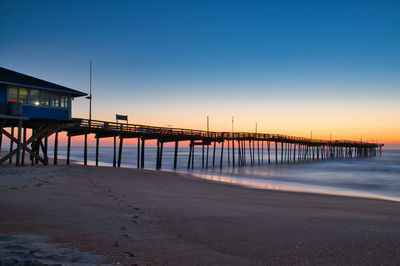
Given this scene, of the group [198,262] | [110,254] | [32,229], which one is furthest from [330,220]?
[32,229]

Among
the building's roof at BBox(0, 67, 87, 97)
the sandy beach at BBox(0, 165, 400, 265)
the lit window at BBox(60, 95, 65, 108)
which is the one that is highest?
the building's roof at BBox(0, 67, 87, 97)

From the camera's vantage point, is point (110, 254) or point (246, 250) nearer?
point (110, 254)

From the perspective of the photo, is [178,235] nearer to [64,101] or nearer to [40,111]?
[40,111]

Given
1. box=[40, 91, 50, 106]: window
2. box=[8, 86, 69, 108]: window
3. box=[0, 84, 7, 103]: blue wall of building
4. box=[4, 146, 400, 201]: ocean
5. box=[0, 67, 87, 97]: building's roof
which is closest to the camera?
box=[0, 84, 7, 103]: blue wall of building

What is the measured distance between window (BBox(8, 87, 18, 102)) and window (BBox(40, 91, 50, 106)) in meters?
1.46

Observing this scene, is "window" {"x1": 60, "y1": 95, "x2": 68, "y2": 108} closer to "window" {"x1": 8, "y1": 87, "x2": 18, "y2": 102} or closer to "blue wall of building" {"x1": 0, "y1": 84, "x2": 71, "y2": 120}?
"blue wall of building" {"x1": 0, "y1": 84, "x2": 71, "y2": 120}

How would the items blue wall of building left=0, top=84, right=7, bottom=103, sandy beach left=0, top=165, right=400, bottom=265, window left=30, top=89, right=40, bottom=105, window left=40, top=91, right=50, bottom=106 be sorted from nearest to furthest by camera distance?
sandy beach left=0, top=165, right=400, bottom=265
blue wall of building left=0, top=84, right=7, bottom=103
window left=30, top=89, right=40, bottom=105
window left=40, top=91, right=50, bottom=106

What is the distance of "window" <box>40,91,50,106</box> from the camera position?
1889cm

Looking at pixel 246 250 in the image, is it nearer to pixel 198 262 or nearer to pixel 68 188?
pixel 198 262

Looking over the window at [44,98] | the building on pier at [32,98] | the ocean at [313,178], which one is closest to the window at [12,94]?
the building on pier at [32,98]

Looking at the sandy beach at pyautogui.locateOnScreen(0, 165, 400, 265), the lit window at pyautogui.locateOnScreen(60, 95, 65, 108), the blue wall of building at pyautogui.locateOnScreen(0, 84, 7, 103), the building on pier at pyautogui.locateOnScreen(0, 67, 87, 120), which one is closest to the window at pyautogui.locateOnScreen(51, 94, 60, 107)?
the building on pier at pyautogui.locateOnScreen(0, 67, 87, 120)

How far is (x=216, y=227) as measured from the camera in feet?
19.4

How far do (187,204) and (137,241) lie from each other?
396cm

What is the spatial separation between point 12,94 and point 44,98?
6.13 ft
